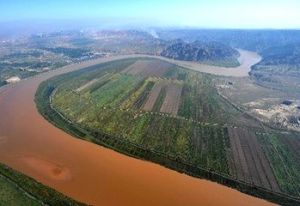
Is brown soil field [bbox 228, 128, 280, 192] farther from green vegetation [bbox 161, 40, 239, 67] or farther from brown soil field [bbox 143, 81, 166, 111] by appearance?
green vegetation [bbox 161, 40, 239, 67]

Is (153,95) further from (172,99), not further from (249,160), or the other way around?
(249,160)

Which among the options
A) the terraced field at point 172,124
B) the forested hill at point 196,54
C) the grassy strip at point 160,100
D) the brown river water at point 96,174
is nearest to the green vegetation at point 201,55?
the forested hill at point 196,54

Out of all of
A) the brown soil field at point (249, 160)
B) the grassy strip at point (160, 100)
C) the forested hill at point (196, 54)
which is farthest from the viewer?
the forested hill at point (196, 54)

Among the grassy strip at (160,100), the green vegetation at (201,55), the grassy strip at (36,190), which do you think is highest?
the grassy strip at (36,190)

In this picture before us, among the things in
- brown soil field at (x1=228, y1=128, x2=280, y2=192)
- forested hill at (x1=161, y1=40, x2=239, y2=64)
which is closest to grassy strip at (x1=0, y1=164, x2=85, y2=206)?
brown soil field at (x1=228, y1=128, x2=280, y2=192)

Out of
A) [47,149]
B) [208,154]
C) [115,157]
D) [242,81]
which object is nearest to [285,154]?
[208,154]

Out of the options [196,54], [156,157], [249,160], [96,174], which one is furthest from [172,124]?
[196,54]

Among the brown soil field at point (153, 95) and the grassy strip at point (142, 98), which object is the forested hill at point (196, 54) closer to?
the brown soil field at point (153, 95)
